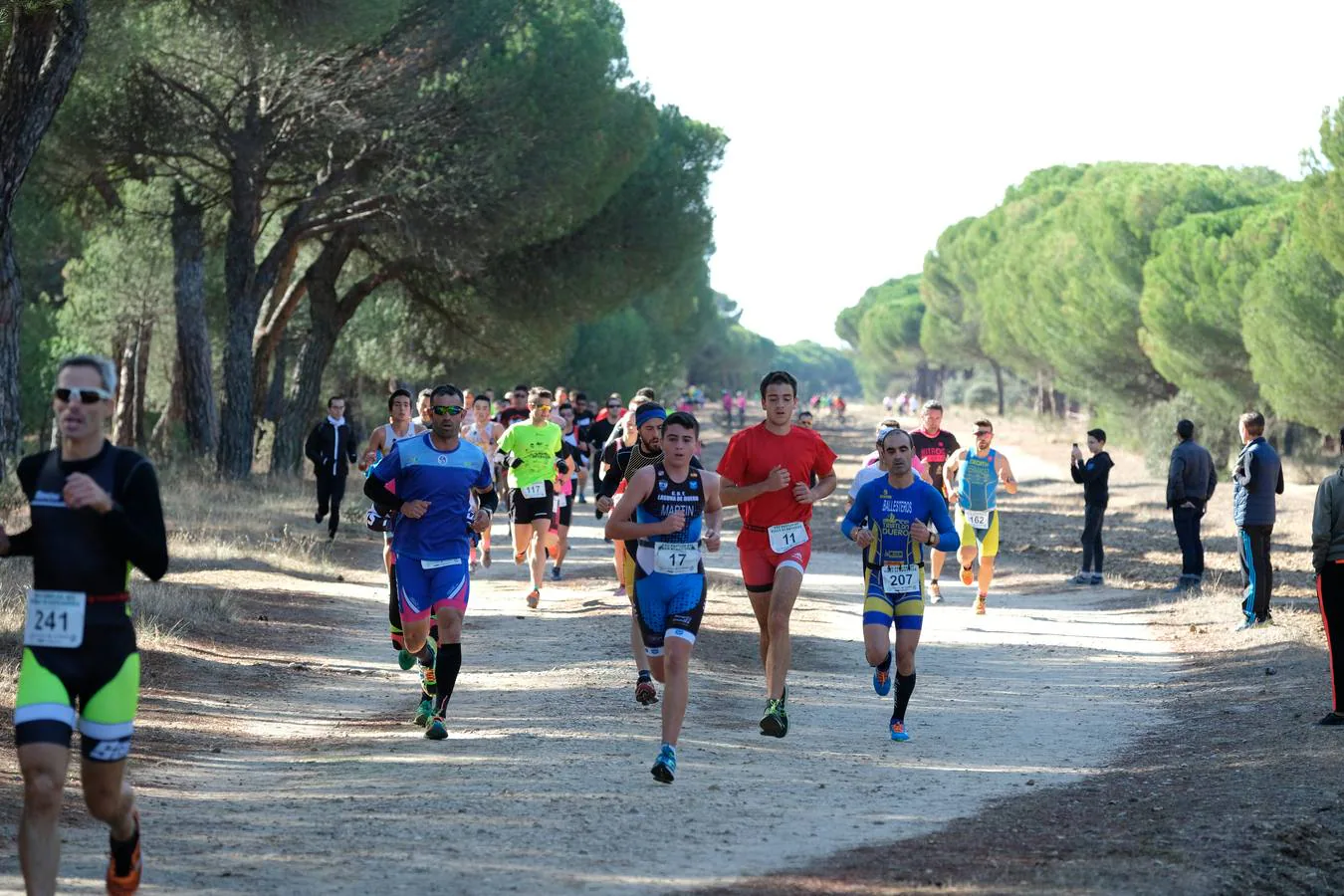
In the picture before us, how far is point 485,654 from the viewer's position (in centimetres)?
1352

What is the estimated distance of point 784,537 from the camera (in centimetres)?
984

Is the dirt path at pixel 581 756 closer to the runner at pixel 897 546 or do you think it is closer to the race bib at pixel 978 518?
the runner at pixel 897 546

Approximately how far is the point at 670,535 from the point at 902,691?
88.7 inches

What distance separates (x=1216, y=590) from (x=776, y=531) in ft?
32.8

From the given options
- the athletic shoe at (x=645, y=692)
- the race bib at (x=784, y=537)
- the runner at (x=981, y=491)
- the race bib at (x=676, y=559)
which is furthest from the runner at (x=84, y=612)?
the runner at (x=981, y=491)

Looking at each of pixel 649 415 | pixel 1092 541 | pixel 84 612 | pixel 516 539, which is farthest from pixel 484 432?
pixel 84 612

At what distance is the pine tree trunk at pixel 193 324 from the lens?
2855cm

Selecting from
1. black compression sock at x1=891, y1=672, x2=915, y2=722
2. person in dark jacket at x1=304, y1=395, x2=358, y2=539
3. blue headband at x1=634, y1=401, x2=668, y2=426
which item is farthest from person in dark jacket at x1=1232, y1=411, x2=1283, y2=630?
person in dark jacket at x1=304, y1=395, x2=358, y2=539

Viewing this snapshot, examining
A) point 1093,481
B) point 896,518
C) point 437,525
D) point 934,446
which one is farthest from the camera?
point 1093,481

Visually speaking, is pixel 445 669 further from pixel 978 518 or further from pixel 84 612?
pixel 978 518

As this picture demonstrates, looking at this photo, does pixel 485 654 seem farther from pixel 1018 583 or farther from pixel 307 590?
pixel 1018 583

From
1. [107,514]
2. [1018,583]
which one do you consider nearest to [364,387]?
[1018,583]

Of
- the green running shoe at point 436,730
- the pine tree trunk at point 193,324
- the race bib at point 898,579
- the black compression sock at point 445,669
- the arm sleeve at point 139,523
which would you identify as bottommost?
the green running shoe at point 436,730

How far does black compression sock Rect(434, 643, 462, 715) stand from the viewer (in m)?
9.80
